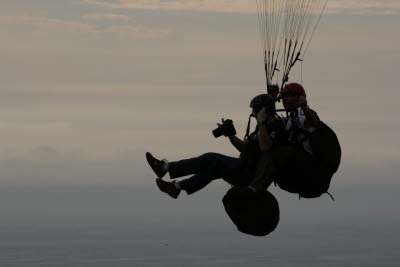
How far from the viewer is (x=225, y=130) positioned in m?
18.0

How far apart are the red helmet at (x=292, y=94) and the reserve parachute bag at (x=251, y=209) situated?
180 cm

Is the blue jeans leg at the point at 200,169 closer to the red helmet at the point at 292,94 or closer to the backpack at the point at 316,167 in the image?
the backpack at the point at 316,167

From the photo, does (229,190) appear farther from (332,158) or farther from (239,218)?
(332,158)

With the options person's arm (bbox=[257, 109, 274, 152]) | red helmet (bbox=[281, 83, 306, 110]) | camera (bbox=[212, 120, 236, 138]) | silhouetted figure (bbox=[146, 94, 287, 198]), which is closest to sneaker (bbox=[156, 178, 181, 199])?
silhouetted figure (bbox=[146, 94, 287, 198])

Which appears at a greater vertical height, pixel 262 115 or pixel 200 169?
pixel 262 115

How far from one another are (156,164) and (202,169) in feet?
2.97

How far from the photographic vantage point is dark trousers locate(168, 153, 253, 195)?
1800 cm

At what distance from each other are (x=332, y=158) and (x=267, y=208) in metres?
1.60

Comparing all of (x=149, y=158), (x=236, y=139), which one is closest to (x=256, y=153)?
(x=236, y=139)

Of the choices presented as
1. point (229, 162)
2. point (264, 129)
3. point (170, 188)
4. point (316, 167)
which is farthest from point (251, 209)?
point (264, 129)

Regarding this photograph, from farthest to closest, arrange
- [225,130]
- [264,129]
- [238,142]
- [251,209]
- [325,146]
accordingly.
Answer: [251,209], [238,142], [225,130], [325,146], [264,129]

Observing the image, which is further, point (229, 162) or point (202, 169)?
point (229, 162)

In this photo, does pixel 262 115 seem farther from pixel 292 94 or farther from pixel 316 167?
pixel 316 167

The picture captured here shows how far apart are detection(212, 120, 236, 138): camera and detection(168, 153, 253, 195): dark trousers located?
457mm
